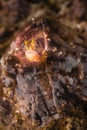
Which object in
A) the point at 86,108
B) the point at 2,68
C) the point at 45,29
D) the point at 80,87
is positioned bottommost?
the point at 86,108

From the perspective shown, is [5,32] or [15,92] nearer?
[15,92]

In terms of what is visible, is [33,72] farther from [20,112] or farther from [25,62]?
[20,112]

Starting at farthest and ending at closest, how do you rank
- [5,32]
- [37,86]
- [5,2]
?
[5,2] → [5,32] → [37,86]

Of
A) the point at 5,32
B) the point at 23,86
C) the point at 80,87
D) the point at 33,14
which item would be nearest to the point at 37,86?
the point at 23,86

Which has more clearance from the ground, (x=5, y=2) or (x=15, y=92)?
(x=5, y=2)

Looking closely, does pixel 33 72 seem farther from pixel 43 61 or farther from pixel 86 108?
pixel 86 108

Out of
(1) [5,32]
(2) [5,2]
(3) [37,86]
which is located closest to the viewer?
(3) [37,86]

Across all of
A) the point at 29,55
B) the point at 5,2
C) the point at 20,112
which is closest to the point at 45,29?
the point at 29,55
